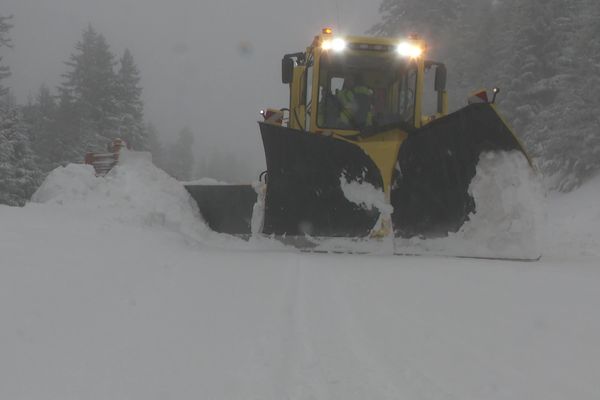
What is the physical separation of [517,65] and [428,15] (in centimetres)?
803

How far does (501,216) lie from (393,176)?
1.44m

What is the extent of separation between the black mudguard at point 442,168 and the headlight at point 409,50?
75.6 inches

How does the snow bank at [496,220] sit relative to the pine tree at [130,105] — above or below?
below

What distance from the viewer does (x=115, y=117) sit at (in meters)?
31.2

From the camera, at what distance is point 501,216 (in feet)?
19.6

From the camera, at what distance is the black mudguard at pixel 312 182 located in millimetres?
6590

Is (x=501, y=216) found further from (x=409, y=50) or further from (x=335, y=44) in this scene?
(x=335, y=44)

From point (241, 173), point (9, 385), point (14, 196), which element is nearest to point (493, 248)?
point (9, 385)

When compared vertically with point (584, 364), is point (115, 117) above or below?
above

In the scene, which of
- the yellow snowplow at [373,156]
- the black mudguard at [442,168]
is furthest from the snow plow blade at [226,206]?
the black mudguard at [442,168]

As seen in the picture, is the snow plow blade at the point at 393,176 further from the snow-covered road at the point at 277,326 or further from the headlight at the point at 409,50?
the headlight at the point at 409,50

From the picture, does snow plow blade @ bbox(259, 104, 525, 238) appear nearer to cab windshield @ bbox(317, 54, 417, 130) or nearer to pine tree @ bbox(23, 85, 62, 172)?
cab windshield @ bbox(317, 54, 417, 130)

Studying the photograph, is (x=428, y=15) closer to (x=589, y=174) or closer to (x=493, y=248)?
(x=589, y=174)

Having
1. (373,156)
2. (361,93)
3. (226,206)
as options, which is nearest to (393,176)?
(373,156)
